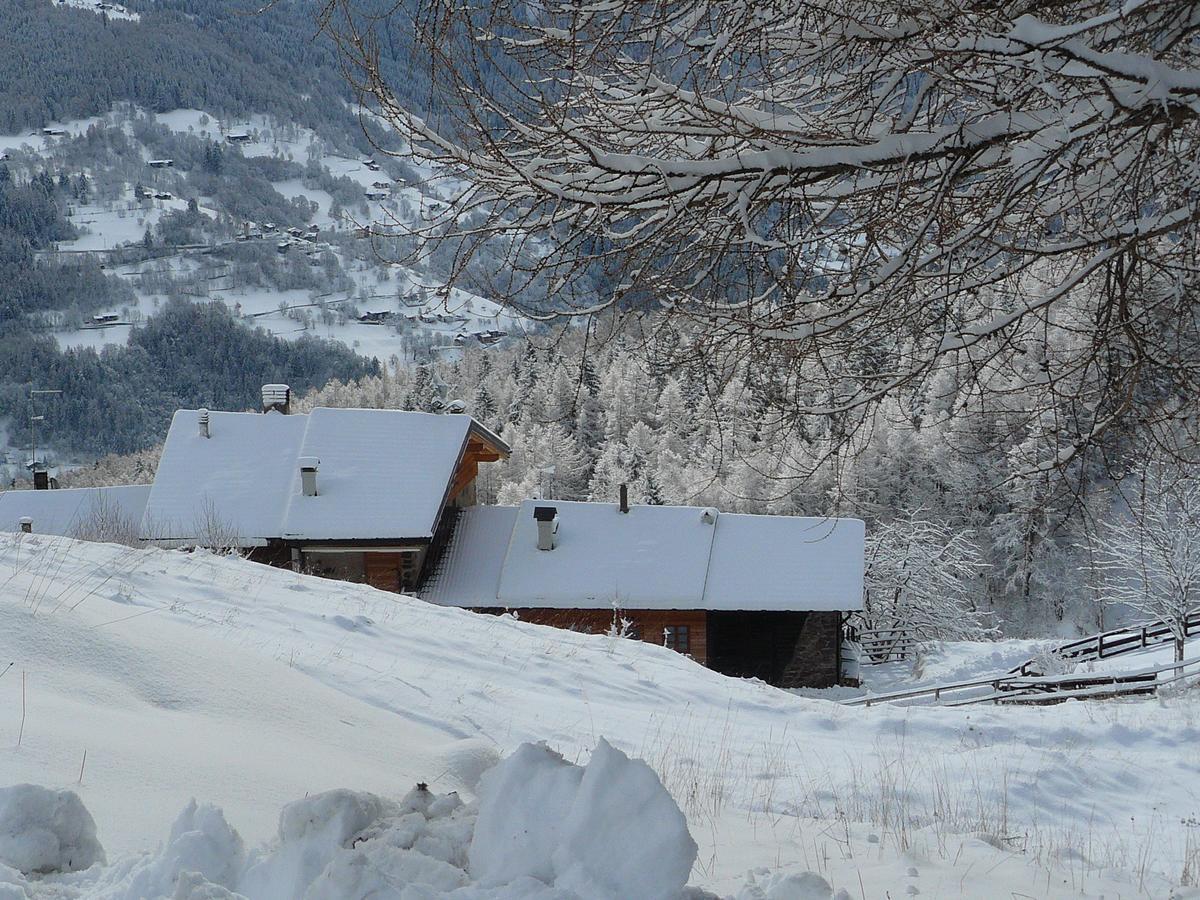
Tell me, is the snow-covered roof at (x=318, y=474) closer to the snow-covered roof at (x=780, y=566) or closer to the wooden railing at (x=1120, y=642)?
the snow-covered roof at (x=780, y=566)

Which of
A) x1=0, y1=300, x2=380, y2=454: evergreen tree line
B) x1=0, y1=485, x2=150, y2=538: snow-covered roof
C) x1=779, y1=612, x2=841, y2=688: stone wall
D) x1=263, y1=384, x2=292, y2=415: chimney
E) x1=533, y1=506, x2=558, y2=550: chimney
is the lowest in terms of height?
x1=779, y1=612, x2=841, y2=688: stone wall

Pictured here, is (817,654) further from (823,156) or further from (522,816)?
(522,816)

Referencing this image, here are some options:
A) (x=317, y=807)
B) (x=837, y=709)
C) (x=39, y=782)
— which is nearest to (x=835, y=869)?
(x=317, y=807)

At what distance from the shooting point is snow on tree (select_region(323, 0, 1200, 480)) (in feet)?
10.5

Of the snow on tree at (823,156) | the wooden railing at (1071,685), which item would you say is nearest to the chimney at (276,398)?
the wooden railing at (1071,685)

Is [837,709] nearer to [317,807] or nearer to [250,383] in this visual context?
[317,807]

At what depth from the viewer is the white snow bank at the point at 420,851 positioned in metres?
2.57

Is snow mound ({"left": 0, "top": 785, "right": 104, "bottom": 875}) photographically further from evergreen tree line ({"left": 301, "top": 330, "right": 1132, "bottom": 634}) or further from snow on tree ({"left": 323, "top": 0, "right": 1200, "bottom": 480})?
snow on tree ({"left": 323, "top": 0, "right": 1200, "bottom": 480})

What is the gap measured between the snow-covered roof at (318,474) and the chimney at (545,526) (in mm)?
2614

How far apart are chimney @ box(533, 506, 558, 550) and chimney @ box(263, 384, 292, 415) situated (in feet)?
31.1

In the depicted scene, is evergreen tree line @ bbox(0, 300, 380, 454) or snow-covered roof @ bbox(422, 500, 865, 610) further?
evergreen tree line @ bbox(0, 300, 380, 454)

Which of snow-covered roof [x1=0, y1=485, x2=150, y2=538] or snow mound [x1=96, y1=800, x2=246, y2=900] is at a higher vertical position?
snow-covered roof [x1=0, y1=485, x2=150, y2=538]

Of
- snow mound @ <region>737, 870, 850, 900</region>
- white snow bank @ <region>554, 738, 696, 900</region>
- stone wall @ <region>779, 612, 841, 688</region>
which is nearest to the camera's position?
white snow bank @ <region>554, 738, 696, 900</region>

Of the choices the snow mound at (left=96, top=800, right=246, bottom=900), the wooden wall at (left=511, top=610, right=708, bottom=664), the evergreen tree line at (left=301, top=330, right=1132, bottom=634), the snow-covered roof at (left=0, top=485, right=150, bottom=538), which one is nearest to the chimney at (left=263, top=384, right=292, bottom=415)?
the snow-covered roof at (left=0, top=485, right=150, bottom=538)
